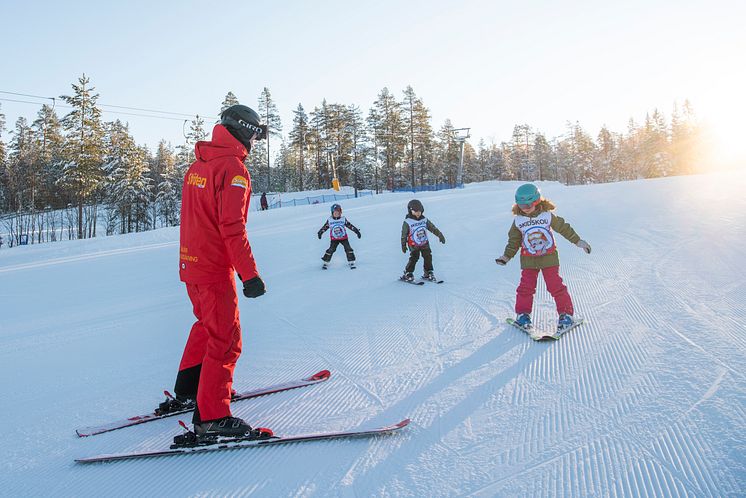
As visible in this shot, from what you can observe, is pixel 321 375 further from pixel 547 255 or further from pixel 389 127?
pixel 389 127

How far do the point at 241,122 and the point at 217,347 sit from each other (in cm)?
147

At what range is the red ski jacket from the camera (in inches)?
106

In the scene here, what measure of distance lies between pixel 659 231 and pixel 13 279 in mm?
15594

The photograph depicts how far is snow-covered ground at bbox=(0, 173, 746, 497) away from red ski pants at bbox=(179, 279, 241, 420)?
1.05 feet

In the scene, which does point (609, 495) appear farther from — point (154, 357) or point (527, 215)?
point (154, 357)

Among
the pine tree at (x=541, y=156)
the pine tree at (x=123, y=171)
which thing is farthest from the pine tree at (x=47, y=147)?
the pine tree at (x=541, y=156)

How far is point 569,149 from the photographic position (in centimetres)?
8506

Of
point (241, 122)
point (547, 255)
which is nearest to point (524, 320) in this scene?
point (547, 255)

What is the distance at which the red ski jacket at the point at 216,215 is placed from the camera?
2.69 metres

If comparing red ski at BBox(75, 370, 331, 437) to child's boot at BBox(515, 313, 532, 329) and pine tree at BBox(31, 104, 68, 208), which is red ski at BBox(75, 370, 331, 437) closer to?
→ child's boot at BBox(515, 313, 532, 329)

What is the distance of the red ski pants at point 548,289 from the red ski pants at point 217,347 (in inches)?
128

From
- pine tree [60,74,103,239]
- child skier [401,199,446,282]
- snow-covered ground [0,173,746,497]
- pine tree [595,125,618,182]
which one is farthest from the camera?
pine tree [595,125,618,182]

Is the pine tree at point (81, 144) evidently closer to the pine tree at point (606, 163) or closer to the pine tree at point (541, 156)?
the pine tree at point (541, 156)

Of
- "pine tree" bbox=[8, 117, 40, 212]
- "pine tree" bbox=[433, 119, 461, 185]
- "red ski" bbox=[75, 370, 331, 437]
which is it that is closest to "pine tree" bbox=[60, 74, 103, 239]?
"pine tree" bbox=[8, 117, 40, 212]
